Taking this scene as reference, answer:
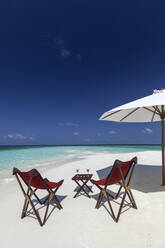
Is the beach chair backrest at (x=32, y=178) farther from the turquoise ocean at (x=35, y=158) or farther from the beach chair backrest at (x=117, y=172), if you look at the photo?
the turquoise ocean at (x=35, y=158)

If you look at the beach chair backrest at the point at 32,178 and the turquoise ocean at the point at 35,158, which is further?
the turquoise ocean at the point at 35,158

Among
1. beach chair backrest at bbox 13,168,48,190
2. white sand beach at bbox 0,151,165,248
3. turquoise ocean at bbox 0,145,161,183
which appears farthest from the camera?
turquoise ocean at bbox 0,145,161,183

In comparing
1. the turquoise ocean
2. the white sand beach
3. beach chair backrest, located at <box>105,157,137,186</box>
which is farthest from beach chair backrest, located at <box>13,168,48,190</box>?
the turquoise ocean

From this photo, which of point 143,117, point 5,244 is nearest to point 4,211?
point 5,244

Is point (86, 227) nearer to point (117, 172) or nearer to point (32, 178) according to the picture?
point (117, 172)

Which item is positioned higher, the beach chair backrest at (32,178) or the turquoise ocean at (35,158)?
the beach chair backrest at (32,178)

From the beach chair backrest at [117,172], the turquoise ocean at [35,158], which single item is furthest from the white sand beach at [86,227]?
the turquoise ocean at [35,158]

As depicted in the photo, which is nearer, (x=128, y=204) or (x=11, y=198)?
(x=128, y=204)

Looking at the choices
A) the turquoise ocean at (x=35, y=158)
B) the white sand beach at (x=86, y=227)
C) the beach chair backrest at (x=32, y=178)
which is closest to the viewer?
the white sand beach at (x=86, y=227)

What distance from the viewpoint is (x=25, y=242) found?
1883 mm

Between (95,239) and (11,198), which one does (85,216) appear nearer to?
(95,239)

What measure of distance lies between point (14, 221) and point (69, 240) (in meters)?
1.21

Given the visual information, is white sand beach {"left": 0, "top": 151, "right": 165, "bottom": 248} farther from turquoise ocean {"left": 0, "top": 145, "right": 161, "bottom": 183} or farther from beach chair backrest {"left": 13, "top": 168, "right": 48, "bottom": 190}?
turquoise ocean {"left": 0, "top": 145, "right": 161, "bottom": 183}

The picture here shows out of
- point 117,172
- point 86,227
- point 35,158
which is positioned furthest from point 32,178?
point 35,158
